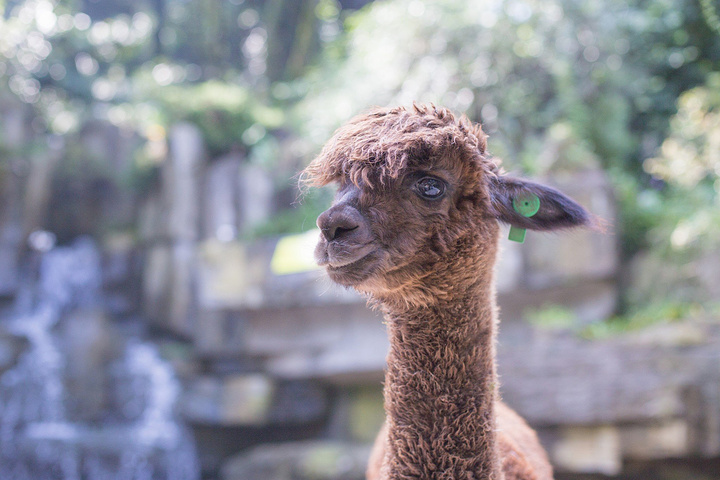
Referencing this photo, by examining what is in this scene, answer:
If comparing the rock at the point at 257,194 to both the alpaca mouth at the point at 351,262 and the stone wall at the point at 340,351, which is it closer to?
the stone wall at the point at 340,351

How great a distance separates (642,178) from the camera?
342 inches

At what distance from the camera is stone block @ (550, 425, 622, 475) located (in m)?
4.92

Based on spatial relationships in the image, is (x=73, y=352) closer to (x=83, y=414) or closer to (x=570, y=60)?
(x=83, y=414)

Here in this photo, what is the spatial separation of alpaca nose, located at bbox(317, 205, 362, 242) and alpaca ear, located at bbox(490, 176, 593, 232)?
19.6 inches

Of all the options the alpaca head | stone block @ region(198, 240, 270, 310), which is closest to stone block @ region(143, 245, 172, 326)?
stone block @ region(198, 240, 270, 310)

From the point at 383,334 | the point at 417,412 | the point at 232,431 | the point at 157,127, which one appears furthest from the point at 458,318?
the point at 157,127

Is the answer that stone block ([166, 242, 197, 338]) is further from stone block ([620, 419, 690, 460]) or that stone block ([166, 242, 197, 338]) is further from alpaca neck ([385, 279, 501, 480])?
alpaca neck ([385, 279, 501, 480])

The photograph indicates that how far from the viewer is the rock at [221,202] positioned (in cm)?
1112

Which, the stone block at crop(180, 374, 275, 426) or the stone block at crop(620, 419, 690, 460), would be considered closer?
the stone block at crop(620, 419, 690, 460)

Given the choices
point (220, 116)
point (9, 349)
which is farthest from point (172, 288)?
point (220, 116)

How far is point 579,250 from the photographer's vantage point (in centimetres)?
644

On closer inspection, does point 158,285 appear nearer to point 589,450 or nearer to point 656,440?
point 589,450

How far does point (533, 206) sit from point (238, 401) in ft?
23.6

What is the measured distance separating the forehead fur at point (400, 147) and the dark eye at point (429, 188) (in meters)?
0.05
